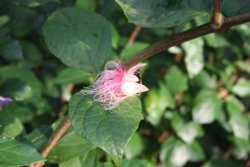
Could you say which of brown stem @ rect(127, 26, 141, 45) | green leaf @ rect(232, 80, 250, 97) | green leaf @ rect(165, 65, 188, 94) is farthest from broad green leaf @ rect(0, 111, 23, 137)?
green leaf @ rect(232, 80, 250, 97)

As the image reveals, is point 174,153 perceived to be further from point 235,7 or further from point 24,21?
point 235,7

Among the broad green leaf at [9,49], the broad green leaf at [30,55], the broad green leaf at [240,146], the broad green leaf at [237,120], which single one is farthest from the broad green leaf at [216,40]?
the broad green leaf at [9,49]

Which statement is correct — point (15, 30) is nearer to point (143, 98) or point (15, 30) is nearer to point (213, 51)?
point (143, 98)

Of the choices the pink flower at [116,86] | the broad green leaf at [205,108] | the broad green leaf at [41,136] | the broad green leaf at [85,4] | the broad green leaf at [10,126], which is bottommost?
the broad green leaf at [205,108]

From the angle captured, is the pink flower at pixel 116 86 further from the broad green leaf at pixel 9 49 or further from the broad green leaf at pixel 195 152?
the broad green leaf at pixel 195 152

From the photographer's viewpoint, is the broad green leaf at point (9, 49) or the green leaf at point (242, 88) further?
the green leaf at point (242, 88)

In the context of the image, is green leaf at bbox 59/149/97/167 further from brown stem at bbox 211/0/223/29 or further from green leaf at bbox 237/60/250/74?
green leaf at bbox 237/60/250/74

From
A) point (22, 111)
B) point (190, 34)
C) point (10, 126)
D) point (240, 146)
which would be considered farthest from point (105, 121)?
point (240, 146)
